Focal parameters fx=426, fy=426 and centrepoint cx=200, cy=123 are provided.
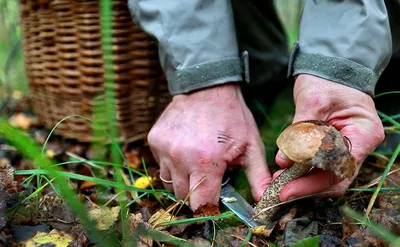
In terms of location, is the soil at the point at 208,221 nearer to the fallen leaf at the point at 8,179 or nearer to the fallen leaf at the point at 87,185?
the fallen leaf at the point at 8,179

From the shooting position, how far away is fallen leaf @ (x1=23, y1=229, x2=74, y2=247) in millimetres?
893

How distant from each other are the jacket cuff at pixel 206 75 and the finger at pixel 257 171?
21 cm

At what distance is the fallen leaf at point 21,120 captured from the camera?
6.41 feet

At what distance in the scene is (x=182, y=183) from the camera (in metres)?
1.15

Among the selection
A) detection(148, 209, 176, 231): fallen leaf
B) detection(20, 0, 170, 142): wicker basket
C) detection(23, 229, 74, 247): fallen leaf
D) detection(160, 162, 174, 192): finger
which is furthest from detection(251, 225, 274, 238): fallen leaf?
detection(20, 0, 170, 142): wicker basket

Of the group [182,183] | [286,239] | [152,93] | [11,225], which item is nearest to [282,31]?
[152,93]

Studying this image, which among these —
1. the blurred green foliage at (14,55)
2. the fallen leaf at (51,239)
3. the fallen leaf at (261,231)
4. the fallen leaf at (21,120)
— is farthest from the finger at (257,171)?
the blurred green foliage at (14,55)

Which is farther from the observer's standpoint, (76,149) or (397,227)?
(76,149)

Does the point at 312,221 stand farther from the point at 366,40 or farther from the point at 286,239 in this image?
the point at 366,40

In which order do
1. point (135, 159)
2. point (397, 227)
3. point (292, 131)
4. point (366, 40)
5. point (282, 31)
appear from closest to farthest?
point (292, 131), point (397, 227), point (366, 40), point (135, 159), point (282, 31)

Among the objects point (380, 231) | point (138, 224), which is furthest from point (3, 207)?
point (380, 231)

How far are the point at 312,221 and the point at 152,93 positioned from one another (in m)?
0.84

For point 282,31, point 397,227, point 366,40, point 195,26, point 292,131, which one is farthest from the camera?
point 282,31

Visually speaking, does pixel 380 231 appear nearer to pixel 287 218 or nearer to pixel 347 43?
pixel 287 218
